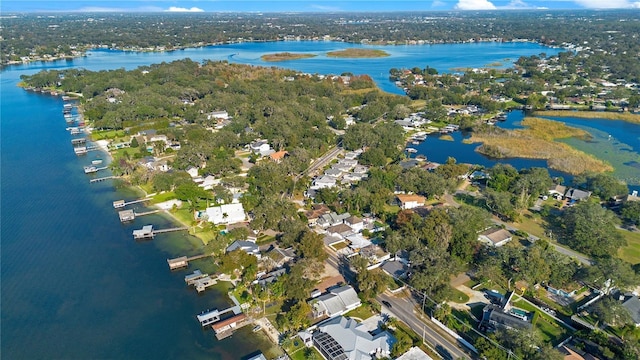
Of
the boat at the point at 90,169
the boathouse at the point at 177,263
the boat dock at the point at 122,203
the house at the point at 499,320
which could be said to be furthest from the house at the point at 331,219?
the boat at the point at 90,169

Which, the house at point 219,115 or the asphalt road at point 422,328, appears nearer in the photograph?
the asphalt road at point 422,328

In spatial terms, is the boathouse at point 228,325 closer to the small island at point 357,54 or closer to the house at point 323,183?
the house at point 323,183

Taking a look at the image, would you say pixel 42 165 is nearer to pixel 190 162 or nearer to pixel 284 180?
pixel 190 162

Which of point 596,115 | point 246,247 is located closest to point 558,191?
point 246,247

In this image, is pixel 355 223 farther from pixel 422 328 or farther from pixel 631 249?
pixel 631 249

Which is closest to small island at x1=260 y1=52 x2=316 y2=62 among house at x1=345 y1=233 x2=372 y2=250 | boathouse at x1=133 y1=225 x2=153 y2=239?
boathouse at x1=133 y1=225 x2=153 y2=239
